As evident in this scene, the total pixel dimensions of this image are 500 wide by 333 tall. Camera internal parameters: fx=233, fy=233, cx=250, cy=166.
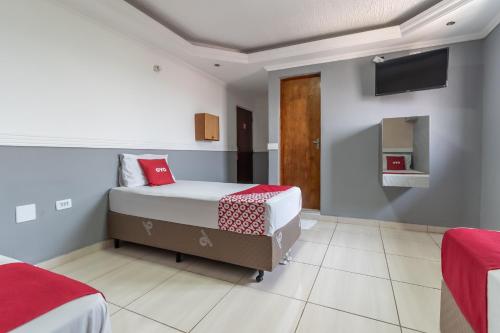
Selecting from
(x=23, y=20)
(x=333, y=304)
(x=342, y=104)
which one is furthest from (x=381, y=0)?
(x=23, y=20)

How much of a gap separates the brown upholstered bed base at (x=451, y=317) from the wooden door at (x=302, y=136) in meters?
2.57

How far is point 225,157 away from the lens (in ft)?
15.5

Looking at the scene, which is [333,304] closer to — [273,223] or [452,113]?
[273,223]

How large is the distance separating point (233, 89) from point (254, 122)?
1.15 meters

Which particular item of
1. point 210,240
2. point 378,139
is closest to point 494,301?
point 210,240

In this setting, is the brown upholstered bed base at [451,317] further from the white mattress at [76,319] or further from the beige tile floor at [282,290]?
the white mattress at [76,319]

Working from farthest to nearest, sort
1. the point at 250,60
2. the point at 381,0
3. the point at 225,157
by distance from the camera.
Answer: the point at 225,157 < the point at 250,60 < the point at 381,0

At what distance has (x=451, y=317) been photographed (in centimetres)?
99

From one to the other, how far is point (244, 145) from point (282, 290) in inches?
158

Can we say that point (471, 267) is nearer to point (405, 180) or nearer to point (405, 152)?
point (405, 180)

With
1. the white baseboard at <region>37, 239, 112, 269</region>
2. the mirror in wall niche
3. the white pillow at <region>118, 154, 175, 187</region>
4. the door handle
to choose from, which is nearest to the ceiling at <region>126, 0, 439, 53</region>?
the mirror in wall niche

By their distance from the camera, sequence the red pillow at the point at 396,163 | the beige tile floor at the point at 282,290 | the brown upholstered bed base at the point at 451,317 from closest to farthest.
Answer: the brown upholstered bed base at the point at 451,317
the beige tile floor at the point at 282,290
the red pillow at the point at 396,163

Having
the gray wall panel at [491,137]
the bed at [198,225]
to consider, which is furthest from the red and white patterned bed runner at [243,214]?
the gray wall panel at [491,137]

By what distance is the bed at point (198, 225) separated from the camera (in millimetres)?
1787
